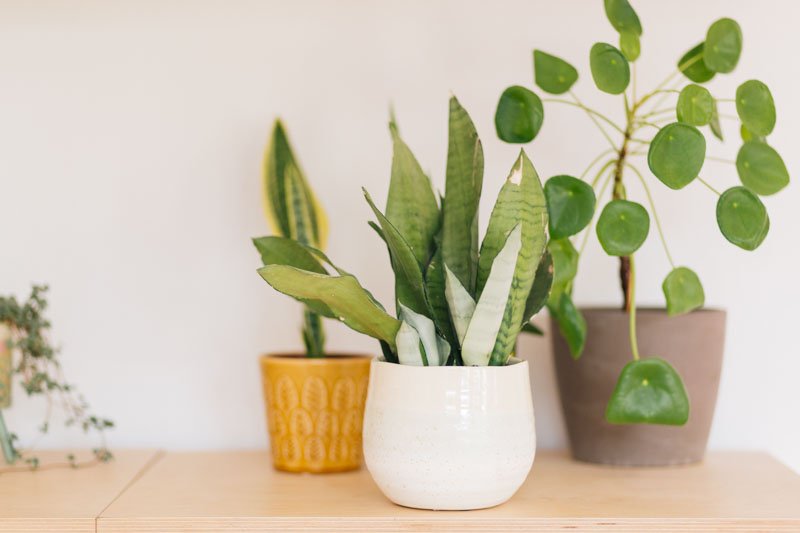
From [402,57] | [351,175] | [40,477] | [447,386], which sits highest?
[402,57]

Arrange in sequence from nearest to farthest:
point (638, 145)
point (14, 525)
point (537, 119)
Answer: point (14, 525) < point (537, 119) < point (638, 145)

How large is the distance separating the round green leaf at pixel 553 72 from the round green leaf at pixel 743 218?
198mm

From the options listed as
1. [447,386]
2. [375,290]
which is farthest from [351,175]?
[447,386]

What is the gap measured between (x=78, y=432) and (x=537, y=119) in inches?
26.4

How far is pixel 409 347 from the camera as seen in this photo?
0.77 m

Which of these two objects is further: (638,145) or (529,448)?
(638,145)

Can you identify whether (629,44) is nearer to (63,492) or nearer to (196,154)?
(196,154)

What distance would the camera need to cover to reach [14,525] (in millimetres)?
728

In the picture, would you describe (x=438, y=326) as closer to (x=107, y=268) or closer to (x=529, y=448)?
(x=529, y=448)

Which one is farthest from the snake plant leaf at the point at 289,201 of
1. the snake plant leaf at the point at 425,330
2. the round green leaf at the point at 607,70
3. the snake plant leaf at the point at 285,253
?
the round green leaf at the point at 607,70

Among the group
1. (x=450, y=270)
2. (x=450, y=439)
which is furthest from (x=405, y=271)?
(x=450, y=439)

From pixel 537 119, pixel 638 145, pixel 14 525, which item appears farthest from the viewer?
pixel 638 145

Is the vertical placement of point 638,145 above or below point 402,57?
below

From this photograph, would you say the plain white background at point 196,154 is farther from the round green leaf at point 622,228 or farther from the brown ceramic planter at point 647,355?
the round green leaf at point 622,228
